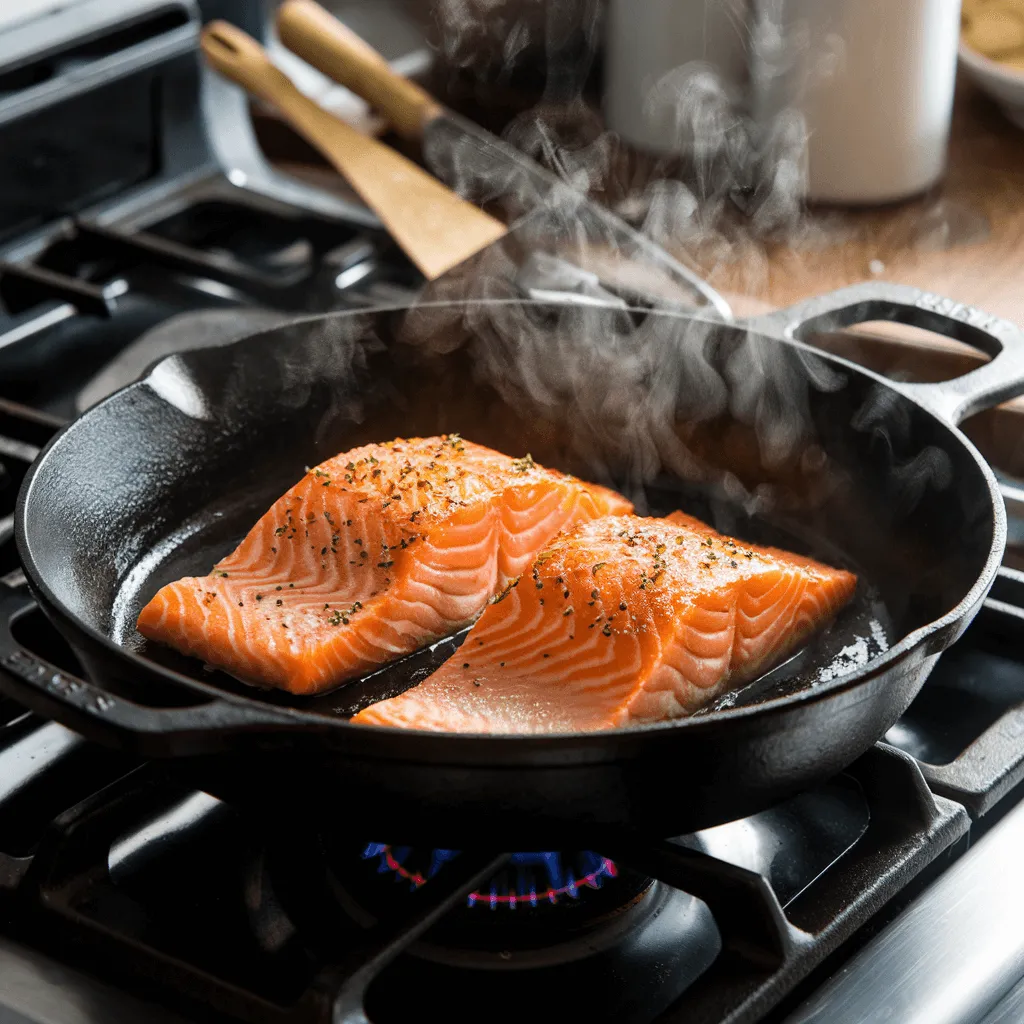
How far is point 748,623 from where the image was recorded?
4.97 feet

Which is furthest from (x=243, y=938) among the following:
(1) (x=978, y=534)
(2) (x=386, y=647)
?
(1) (x=978, y=534)

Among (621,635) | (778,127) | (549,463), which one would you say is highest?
(778,127)

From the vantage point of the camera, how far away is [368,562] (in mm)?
1668

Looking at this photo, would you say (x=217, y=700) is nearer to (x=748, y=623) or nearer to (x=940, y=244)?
(x=748, y=623)

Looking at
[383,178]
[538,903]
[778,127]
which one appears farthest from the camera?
[778,127]

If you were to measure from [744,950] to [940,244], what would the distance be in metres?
1.71

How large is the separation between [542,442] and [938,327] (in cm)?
57

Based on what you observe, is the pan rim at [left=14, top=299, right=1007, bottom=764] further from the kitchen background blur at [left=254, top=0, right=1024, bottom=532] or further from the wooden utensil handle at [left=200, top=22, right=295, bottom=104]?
the wooden utensil handle at [left=200, top=22, right=295, bottom=104]

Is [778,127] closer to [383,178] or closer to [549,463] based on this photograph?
[383,178]

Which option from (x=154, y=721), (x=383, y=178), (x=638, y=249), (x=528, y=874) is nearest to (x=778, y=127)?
(x=638, y=249)

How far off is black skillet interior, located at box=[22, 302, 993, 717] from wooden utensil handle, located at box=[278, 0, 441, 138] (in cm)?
74

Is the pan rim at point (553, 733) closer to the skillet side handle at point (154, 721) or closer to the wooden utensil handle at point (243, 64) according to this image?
the skillet side handle at point (154, 721)

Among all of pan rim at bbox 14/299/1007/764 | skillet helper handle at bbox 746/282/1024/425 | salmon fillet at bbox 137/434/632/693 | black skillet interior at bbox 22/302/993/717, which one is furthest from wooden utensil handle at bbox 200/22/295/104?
pan rim at bbox 14/299/1007/764

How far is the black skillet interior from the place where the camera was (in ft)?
5.25
